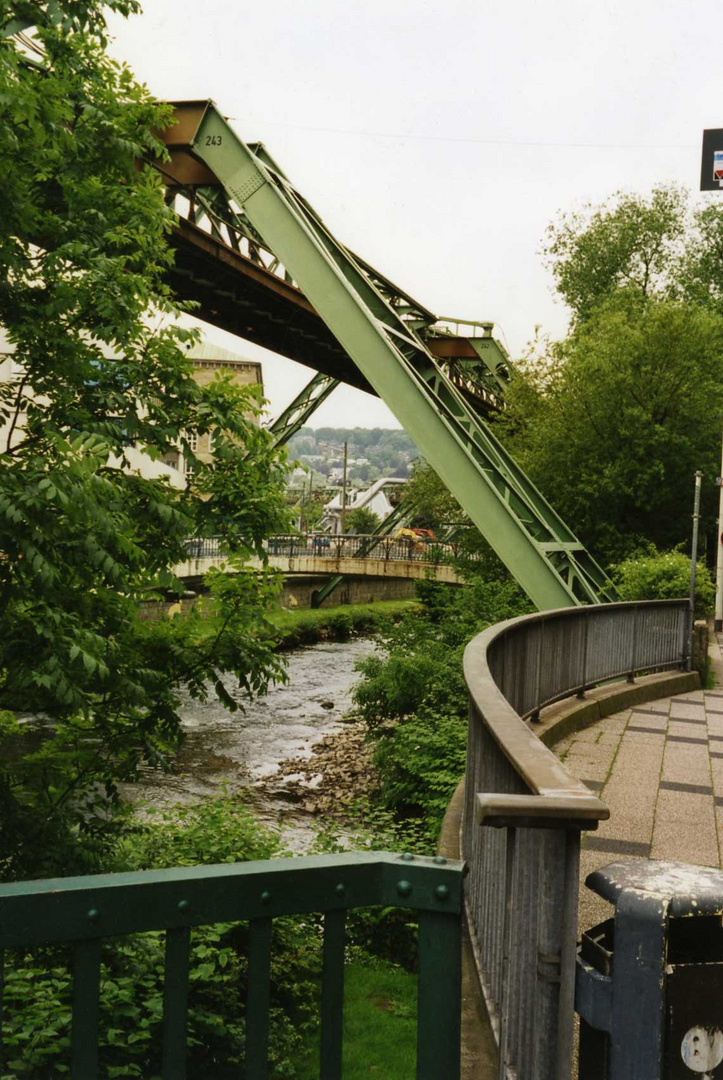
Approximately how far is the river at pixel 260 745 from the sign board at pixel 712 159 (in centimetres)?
1066

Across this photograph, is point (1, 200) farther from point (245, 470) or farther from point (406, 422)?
point (406, 422)

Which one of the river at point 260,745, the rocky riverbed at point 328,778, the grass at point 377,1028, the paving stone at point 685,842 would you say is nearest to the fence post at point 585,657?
the river at point 260,745

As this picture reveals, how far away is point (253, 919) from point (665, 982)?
2.32 feet

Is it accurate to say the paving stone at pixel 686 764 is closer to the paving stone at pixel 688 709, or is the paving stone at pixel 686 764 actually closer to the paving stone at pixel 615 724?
the paving stone at pixel 615 724

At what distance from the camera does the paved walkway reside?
18.8ft

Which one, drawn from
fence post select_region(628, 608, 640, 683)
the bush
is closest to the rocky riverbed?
fence post select_region(628, 608, 640, 683)

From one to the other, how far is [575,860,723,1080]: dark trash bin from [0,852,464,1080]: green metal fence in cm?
33

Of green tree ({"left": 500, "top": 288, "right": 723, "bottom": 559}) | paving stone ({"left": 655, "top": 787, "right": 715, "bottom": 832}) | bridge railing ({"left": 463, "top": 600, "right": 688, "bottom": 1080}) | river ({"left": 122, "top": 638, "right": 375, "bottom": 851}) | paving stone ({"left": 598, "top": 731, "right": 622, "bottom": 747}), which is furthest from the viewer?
green tree ({"left": 500, "top": 288, "right": 723, "bottom": 559})

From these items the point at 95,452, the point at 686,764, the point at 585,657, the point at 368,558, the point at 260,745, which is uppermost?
the point at 95,452

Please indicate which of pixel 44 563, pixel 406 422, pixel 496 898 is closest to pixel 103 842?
pixel 44 563

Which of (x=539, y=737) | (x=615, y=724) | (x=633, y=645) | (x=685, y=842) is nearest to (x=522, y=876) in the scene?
(x=685, y=842)

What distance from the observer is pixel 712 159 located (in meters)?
16.3

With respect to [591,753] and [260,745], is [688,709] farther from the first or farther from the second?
[260,745]

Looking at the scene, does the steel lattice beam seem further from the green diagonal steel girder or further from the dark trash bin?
the dark trash bin
